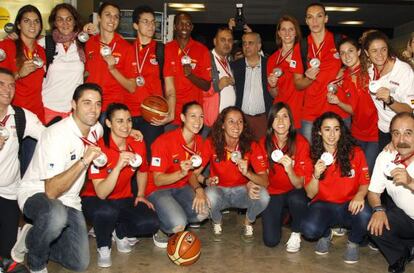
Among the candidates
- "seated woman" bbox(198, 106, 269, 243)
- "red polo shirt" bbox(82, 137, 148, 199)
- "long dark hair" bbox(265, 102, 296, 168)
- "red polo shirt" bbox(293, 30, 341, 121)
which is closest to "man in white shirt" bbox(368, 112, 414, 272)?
"long dark hair" bbox(265, 102, 296, 168)

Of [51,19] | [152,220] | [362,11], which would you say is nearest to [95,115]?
[152,220]

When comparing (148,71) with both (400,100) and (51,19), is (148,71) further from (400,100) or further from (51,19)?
(400,100)

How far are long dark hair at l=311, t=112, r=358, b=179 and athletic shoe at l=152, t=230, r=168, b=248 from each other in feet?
6.14

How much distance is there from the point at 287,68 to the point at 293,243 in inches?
86.9

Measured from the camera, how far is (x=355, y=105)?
18.9ft

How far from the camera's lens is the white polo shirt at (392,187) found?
4.82 m

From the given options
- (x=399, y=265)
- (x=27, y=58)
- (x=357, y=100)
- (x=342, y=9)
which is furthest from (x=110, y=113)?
(x=342, y=9)

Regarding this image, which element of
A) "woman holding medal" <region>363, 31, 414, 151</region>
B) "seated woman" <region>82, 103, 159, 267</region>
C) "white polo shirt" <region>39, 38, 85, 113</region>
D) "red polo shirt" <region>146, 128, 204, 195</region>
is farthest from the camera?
"white polo shirt" <region>39, 38, 85, 113</region>

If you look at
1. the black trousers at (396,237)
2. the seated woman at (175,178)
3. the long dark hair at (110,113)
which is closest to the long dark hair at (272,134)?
the seated woman at (175,178)

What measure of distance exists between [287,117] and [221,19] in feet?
39.8

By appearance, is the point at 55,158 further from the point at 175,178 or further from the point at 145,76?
the point at 145,76

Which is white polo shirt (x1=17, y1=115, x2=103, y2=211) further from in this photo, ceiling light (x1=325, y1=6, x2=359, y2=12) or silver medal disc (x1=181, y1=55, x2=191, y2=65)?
ceiling light (x1=325, y1=6, x2=359, y2=12)

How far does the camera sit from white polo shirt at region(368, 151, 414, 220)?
15.8ft

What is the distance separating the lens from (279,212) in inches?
222
